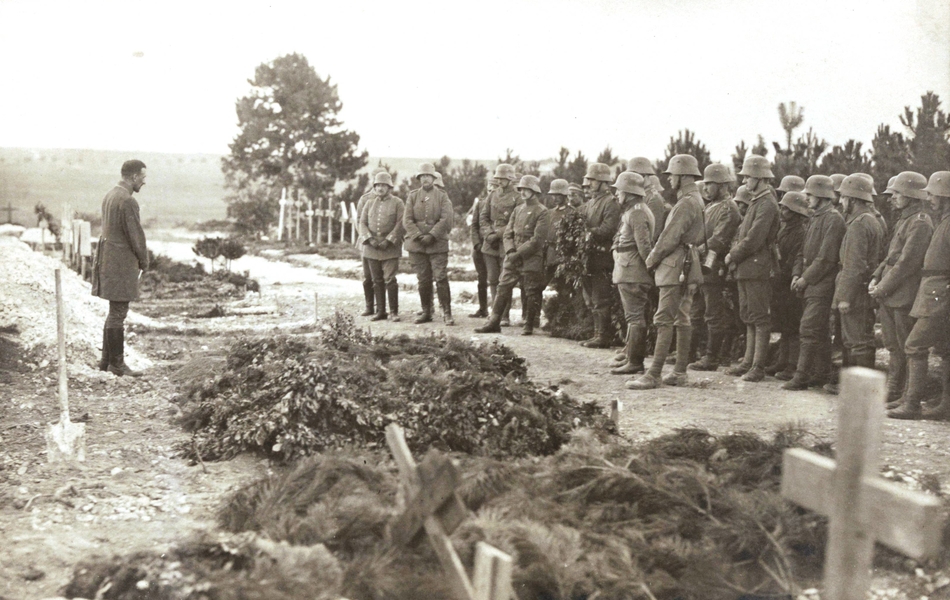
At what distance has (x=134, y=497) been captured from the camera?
4605 millimetres

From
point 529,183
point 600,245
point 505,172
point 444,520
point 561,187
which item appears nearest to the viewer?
point 444,520

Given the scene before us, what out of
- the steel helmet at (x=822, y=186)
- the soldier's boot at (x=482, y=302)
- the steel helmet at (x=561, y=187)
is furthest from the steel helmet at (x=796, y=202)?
the soldier's boot at (x=482, y=302)

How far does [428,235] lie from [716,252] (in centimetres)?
389

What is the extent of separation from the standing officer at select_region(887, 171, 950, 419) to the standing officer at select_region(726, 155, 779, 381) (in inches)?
60.8

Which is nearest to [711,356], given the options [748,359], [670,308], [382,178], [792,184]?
[748,359]

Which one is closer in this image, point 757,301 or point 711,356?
point 757,301

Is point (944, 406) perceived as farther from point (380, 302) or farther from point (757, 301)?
point (380, 302)

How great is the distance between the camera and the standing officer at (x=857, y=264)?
23.9ft

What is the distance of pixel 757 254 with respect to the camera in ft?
26.5

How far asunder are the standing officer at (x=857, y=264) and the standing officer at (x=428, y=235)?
4967mm

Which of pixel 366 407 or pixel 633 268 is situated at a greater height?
pixel 633 268

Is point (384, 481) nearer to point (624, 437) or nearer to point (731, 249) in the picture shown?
point (624, 437)

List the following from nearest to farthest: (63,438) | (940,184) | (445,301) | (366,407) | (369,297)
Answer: (63,438), (366,407), (940,184), (445,301), (369,297)

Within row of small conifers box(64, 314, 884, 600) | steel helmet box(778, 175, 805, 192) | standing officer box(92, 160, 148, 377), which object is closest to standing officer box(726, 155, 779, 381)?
steel helmet box(778, 175, 805, 192)
